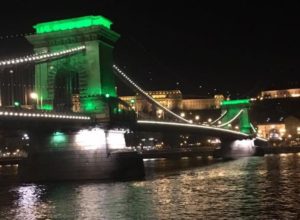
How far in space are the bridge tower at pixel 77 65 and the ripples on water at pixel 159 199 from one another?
23.8 feet

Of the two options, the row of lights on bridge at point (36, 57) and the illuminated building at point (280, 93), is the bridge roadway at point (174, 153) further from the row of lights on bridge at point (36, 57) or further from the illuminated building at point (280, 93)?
the illuminated building at point (280, 93)

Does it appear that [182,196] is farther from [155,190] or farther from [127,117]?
[127,117]

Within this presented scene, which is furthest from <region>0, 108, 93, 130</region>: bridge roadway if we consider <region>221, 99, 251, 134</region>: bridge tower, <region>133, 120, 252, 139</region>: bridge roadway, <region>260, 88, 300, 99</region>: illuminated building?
<region>260, 88, 300, 99</region>: illuminated building

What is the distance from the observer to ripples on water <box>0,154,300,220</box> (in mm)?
24984

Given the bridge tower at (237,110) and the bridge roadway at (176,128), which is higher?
the bridge tower at (237,110)

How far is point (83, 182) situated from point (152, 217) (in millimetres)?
15996

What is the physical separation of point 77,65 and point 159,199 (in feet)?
58.3

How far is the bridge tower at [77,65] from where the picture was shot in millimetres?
43094

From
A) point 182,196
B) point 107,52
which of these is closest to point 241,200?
point 182,196

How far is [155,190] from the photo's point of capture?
34156 millimetres

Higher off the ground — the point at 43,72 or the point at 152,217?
the point at 43,72

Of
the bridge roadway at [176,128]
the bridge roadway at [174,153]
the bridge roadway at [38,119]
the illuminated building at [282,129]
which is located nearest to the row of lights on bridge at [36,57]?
the bridge roadway at [38,119]

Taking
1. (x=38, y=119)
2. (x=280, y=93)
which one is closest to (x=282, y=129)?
(x=280, y=93)

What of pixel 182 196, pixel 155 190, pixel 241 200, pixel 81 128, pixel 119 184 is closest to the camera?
pixel 241 200
